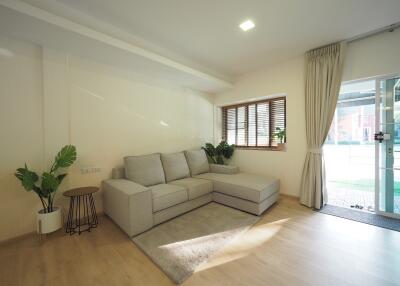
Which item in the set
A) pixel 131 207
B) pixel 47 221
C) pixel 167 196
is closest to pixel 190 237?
pixel 167 196

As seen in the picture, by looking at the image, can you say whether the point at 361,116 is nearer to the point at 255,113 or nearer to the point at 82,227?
the point at 255,113

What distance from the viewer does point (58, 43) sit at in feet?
7.24

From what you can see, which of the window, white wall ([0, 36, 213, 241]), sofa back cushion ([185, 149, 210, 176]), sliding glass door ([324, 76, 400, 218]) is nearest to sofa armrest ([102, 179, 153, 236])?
white wall ([0, 36, 213, 241])

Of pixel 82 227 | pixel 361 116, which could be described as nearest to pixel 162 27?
pixel 82 227

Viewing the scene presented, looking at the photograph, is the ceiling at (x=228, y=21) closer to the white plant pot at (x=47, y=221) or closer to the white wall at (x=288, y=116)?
the white wall at (x=288, y=116)

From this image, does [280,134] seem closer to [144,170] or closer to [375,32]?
[375,32]

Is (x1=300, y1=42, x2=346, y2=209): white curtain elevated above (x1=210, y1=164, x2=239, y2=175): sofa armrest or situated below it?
above

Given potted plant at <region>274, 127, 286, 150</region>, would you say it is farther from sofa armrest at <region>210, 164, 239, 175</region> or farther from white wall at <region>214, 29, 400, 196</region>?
sofa armrest at <region>210, 164, 239, 175</region>

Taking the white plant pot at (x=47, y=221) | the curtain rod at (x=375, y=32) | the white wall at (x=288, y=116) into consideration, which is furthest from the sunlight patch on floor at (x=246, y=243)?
the curtain rod at (x=375, y=32)

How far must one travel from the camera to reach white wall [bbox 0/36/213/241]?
2.07 m

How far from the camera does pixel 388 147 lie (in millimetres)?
2580

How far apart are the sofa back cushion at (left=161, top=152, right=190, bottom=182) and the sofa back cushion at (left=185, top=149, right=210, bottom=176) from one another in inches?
5.6

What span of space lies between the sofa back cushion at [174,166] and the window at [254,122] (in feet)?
5.92

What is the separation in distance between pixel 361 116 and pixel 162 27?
5629 mm
